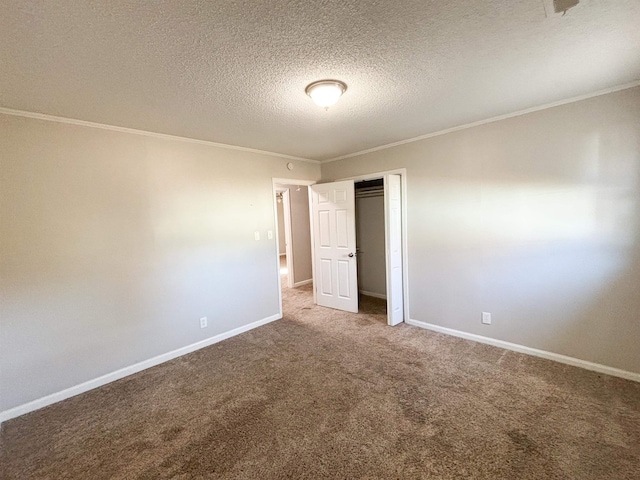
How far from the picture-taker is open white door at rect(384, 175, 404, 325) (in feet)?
12.0

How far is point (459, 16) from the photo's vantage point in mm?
1421

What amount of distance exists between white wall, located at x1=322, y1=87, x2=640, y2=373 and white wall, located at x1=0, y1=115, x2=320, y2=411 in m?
2.51

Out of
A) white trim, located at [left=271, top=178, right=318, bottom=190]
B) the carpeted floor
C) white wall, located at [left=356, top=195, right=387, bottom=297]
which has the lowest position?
the carpeted floor

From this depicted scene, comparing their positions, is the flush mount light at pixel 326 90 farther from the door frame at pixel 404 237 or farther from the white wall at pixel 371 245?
the white wall at pixel 371 245

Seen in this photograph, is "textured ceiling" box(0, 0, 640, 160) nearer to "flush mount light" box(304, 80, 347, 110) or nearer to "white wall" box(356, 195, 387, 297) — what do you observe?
"flush mount light" box(304, 80, 347, 110)

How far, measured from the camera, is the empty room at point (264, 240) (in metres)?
1.59

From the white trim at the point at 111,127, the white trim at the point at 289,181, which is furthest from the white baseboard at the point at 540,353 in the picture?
the white trim at the point at 111,127

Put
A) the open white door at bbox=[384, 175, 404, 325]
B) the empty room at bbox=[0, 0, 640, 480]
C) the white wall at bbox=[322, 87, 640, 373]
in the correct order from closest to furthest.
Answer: the empty room at bbox=[0, 0, 640, 480] < the white wall at bbox=[322, 87, 640, 373] < the open white door at bbox=[384, 175, 404, 325]

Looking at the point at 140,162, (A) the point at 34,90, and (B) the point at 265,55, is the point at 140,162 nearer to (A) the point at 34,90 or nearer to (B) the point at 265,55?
(A) the point at 34,90

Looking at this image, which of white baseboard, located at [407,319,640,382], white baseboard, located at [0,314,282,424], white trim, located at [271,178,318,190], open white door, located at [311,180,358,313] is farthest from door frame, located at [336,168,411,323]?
white baseboard, located at [0,314,282,424]

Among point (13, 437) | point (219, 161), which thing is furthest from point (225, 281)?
point (13, 437)

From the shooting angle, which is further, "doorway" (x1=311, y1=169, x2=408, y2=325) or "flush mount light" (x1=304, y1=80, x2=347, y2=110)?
"doorway" (x1=311, y1=169, x2=408, y2=325)

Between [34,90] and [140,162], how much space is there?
1.00m

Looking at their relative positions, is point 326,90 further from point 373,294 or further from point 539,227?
point 373,294
